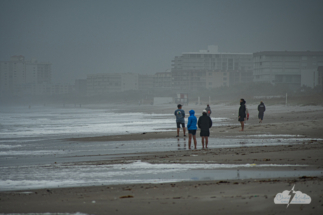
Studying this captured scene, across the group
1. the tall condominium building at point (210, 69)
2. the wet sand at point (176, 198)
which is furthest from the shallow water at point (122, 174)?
the tall condominium building at point (210, 69)

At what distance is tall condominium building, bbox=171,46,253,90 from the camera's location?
166m

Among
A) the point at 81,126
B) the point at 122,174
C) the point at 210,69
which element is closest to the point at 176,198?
the point at 122,174

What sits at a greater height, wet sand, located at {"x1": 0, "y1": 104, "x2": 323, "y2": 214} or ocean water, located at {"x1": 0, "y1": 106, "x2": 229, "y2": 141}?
wet sand, located at {"x1": 0, "y1": 104, "x2": 323, "y2": 214}

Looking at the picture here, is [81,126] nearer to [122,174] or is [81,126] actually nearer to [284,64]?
[122,174]

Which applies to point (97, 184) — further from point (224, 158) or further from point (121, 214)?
point (224, 158)

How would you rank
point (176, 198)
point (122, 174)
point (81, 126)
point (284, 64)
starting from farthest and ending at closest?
point (284, 64) → point (81, 126) → point (122, 174) → point (176, 198)

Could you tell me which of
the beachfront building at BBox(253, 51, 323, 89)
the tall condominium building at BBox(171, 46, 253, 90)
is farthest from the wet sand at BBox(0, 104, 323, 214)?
the tall condominium building at BBox(171, 46, 253, 90)

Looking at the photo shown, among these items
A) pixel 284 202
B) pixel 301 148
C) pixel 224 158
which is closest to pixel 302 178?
pixel 284 202

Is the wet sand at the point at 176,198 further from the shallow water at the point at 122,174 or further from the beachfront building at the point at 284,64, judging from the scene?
the beachfront building at the point at 284,64

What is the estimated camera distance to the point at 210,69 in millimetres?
175750

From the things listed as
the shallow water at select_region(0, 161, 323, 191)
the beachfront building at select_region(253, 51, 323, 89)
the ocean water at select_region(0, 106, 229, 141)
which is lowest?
the ocean water at select_region(0, 106, 229, 141)

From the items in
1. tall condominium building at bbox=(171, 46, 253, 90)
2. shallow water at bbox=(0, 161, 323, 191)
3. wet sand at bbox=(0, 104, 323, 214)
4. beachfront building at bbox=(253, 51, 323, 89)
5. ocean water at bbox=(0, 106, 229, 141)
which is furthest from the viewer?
tall condominium building at bbox=(171, 46, 253, 90)

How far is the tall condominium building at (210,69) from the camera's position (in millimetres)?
165750

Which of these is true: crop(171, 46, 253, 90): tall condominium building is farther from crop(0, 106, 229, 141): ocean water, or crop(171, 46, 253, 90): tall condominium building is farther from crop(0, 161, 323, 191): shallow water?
crop(0, 161, 323, 191): shallow water
